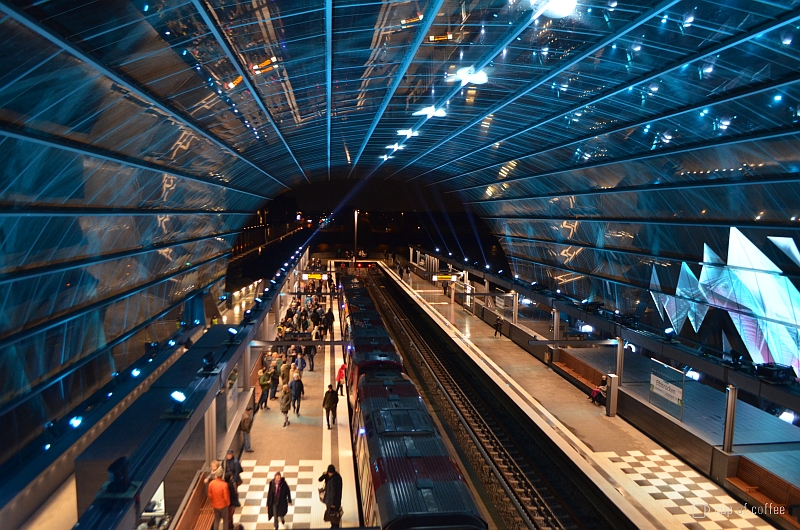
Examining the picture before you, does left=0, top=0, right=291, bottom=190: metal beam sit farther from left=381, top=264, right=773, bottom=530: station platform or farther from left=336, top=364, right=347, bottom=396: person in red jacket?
left=381, top=264, right=773, bottom=530: station platform

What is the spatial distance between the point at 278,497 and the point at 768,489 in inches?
415

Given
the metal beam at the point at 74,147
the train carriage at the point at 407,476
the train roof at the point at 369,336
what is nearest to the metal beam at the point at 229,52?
the metal beam at the point at 74,147

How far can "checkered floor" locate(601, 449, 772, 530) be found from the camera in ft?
39.9

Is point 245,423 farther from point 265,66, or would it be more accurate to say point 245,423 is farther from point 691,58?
point 691,58

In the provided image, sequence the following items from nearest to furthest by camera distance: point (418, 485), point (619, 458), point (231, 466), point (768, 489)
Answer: point (418, 485), point (231, 466), point (768, 489), point (619, 458)

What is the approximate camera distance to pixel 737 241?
2016 cm

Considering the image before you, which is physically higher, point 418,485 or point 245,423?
point 418,485

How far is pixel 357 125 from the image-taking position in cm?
2623

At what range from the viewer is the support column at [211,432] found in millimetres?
11352

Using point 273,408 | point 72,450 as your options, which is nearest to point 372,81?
point 273,408

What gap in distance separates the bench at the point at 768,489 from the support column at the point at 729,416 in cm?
38

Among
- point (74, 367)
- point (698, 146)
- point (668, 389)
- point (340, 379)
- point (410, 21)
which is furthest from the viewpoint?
point (340, 379)

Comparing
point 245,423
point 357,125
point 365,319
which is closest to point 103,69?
point 245,423

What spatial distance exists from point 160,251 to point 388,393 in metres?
14.7
